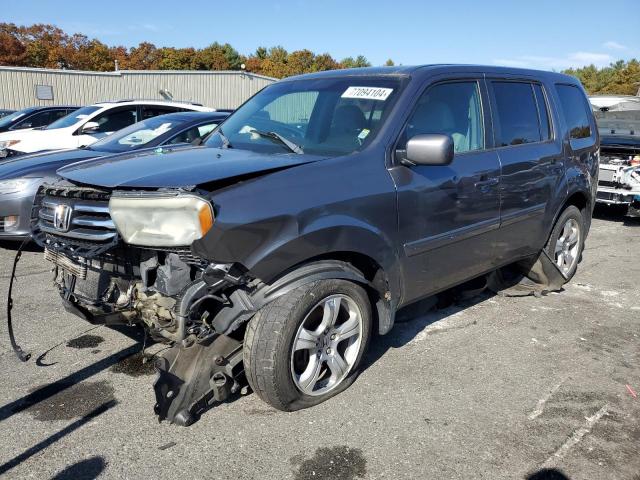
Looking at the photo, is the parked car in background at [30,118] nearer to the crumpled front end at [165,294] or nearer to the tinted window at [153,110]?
the tinted window at [153,110]

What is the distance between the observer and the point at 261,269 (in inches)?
106

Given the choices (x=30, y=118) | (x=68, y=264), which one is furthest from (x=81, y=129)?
(x=68, y=264)

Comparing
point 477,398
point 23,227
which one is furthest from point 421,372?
point 23,227

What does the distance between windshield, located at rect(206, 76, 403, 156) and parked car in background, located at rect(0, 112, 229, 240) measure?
43.1 inches

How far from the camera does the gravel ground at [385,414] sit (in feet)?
8.69

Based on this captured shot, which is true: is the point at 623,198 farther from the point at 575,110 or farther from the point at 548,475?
the point at 548,475

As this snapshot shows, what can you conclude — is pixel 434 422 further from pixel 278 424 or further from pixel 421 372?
pixel 278 424

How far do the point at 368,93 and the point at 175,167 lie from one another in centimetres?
137

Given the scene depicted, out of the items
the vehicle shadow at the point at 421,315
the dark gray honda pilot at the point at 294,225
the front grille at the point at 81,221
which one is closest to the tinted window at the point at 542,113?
the dark gray honda pilot at the point at 294,225

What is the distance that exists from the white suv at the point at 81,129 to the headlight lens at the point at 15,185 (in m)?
3.12

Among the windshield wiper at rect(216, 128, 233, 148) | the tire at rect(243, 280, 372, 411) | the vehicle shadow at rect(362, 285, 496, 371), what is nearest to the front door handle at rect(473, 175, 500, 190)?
the vehicle shadow at rect(362, 285, 496, 371)

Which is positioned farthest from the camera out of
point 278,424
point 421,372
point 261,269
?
point 421,372

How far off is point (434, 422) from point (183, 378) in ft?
4.53

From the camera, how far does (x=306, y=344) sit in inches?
118
